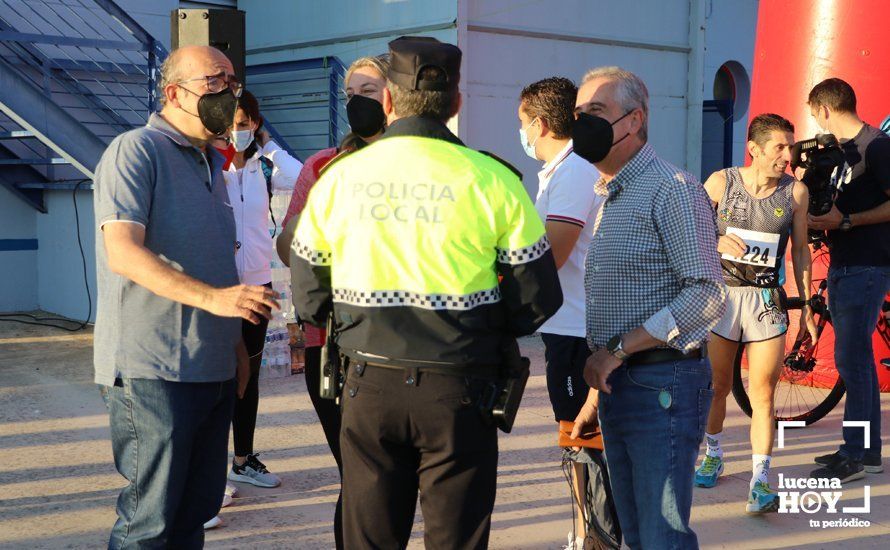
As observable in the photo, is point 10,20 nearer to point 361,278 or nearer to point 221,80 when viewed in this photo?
point 221,80

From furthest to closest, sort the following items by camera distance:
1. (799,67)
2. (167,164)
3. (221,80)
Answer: (799,67) < (221,80) < (167,164)

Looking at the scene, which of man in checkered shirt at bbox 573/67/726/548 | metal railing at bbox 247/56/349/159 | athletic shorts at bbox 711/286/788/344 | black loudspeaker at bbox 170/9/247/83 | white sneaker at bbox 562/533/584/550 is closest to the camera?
man in checkered shirt at bbox 573/67/726/548

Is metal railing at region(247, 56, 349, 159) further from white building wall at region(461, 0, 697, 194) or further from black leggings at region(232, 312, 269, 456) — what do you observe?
black leggings at region(232, 312, 269, 456)

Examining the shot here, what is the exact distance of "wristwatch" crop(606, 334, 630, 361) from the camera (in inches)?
114

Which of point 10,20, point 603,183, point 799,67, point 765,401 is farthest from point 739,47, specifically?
point 603,183

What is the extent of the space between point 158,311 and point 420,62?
1.13 meters

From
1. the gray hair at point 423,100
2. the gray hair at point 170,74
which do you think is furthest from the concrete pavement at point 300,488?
the gray hair at point 423,100

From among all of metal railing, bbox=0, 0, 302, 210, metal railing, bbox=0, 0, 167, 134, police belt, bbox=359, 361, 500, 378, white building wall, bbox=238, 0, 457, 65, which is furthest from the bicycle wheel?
metal railing, bbox=0, 0, 167, 134

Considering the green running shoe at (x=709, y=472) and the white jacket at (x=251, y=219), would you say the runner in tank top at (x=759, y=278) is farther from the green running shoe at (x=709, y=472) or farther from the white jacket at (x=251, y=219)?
the white jacket at (x=251, y=219)

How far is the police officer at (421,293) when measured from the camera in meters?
2.54

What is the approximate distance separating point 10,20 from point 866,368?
9.28 metres

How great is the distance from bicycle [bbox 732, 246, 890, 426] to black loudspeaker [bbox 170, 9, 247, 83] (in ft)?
11.6

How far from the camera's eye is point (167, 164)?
305 centimetres

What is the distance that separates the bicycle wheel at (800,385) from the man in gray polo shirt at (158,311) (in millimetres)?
3393
